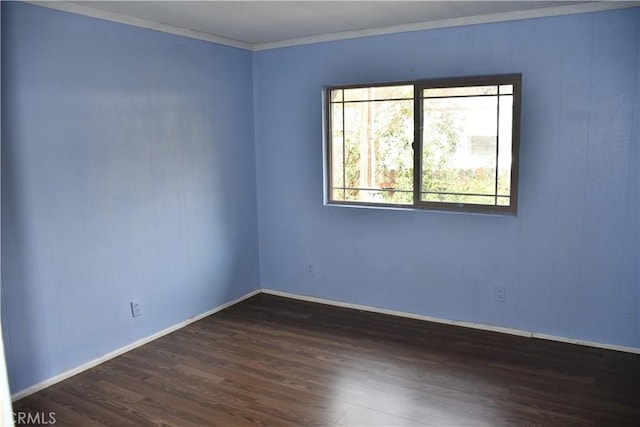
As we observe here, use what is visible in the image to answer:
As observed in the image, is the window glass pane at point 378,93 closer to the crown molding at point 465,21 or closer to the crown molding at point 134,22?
the crown molding at point 465,21

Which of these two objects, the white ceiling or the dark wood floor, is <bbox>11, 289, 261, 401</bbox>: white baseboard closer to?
the dark wood floor

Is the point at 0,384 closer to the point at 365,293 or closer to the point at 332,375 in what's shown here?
the point at 332,375

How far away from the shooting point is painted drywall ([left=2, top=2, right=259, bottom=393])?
2.93 m

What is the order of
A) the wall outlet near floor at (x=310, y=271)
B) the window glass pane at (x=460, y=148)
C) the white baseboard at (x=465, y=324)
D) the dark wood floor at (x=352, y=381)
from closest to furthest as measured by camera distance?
the dark wood floor at (x=352, y=381)
the white baseboard at (x=465, y=324)
the window glass pane at (x=460, y=148)
the wall outlet near floor at (x=310, y=271)

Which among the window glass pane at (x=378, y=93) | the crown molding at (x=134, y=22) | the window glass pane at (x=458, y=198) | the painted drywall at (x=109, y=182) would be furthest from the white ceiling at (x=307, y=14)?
the window glass pane at (x=458, y=198)

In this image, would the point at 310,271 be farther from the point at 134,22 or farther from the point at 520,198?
the point at 134,22

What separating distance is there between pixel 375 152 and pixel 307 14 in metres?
1.27

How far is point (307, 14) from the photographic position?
3.45 metres

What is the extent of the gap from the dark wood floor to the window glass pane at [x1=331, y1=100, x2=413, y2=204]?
3.66 ft

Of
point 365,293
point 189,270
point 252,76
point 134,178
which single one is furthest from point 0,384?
point 252,76

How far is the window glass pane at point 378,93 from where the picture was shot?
402 centimetres

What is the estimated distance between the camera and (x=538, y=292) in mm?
3643

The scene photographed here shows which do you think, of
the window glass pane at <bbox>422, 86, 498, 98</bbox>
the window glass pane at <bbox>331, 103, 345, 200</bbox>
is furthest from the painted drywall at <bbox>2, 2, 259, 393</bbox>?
the window glass pane at <bbox>422, 86, 498, 98</bbox>

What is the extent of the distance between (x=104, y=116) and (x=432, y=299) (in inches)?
108
